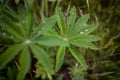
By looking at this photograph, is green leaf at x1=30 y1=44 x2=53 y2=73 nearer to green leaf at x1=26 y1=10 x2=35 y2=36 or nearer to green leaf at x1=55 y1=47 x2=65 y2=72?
green leaf at x1=26 y1=10 x2=35 y2=36

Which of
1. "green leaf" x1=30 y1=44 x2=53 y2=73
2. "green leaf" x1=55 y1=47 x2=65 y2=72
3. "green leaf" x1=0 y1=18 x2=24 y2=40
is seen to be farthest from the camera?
"green leaf" x1=55 y1=47 x2=65 y2=72

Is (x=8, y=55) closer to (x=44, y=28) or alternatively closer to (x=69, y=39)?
(x=44, y=28)

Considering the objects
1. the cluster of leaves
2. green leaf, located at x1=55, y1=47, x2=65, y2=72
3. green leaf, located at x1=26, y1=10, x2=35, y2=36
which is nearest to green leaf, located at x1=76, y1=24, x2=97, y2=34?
the cluster of leaves

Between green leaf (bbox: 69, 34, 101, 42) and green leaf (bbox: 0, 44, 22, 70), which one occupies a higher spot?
green leaf (bbox: 0, 44, 22, 70)

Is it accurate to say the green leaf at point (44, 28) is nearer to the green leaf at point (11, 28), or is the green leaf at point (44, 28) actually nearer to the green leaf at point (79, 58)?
the green leaf at point (11, 28)

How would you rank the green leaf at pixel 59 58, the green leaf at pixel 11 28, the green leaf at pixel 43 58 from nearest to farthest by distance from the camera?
1. the green leaf at pixel 43 58
2. the green leaf at pixel 11 28
3. the green leaf at pixel 59 58

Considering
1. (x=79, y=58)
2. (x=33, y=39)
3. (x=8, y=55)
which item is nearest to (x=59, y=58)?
(x=79, y=58)

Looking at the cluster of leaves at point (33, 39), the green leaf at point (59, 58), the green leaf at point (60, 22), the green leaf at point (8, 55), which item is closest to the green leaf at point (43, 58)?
the cluster of leaves at point (33, 39)

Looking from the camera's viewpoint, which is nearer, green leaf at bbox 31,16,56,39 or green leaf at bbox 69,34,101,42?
green leaf at bbox 31,16,56,39

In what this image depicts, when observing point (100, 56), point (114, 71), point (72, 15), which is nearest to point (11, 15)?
point (72, 15)
